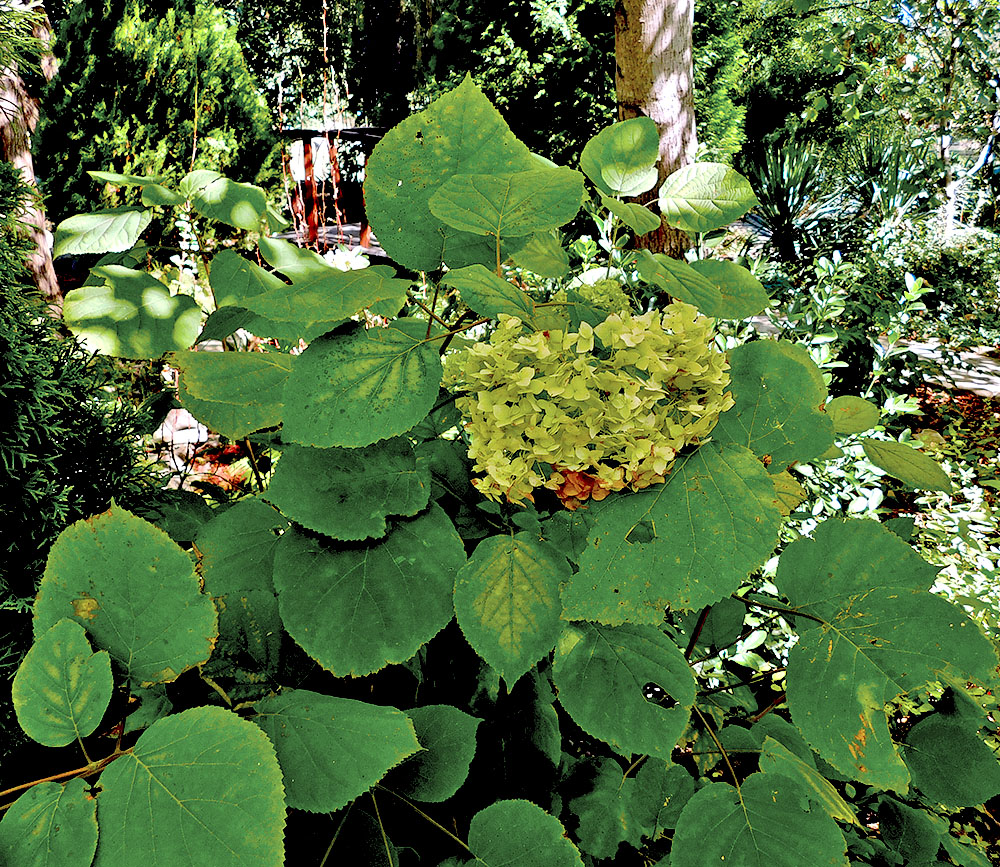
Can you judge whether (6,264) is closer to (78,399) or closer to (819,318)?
(78,399)

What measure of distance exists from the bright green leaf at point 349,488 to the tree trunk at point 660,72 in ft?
8.06

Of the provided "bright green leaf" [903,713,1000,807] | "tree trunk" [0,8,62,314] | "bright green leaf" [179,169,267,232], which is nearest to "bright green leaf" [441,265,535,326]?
"bright green leaf" [179,169,267,232]

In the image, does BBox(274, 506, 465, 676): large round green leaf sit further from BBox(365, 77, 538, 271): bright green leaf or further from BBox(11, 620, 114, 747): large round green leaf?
BBox(365, 77, 538, 271): bright green leaf

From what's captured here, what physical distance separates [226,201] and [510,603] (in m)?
0.67

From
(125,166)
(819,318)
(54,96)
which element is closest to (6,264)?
(819,318)

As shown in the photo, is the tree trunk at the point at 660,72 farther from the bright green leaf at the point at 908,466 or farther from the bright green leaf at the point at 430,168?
the bright green leaf at the point at 430,168

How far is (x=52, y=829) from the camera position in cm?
Result: 45

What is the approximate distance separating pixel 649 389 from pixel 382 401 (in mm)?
229

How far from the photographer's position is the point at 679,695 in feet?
2.15

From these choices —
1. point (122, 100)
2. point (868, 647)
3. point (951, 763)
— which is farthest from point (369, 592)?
point (122, 100)

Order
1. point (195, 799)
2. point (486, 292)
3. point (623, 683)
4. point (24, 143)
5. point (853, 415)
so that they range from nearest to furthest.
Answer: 1. point (195, 799)
2. point (486, 292)
3. point (623, 683)
4. point (853, 415)
5. point (24, 143)

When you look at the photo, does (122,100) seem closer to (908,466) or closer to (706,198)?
(706,198)

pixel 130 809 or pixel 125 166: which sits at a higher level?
pixel 130 809

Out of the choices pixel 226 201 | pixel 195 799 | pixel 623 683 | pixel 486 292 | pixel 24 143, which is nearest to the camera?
pixel 195 799
